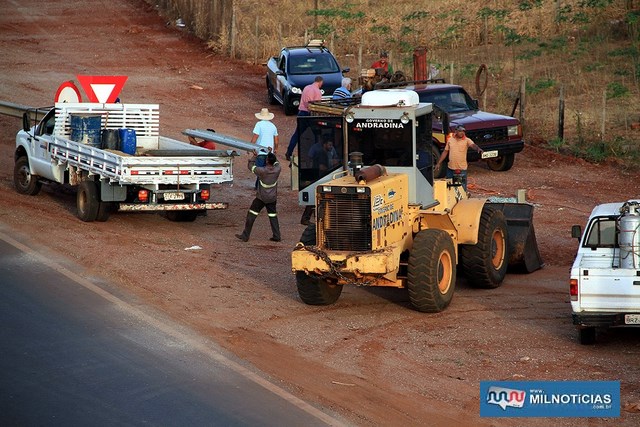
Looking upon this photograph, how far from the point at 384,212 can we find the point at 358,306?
177cm

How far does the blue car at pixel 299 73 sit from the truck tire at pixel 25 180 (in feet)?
33.8

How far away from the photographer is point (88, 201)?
20.4 m

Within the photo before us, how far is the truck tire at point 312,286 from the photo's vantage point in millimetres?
15453

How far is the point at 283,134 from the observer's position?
30.3m

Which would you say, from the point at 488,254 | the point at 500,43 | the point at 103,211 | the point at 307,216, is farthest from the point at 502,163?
the point at 500,43

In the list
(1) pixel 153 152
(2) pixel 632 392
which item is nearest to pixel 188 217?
(1) pixel 153 152

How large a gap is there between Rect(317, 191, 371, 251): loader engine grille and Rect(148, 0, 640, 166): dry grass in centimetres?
1337

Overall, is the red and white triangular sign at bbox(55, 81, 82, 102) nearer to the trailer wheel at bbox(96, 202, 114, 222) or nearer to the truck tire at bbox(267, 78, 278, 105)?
the trailer wheel at bbox(96, 202, 114, 222)

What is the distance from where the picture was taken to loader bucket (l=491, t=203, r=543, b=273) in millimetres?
17766

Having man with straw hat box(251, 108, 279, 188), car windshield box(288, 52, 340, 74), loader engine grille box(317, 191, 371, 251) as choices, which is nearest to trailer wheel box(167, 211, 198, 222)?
man with straw hat box(251, 108, 279, 188)

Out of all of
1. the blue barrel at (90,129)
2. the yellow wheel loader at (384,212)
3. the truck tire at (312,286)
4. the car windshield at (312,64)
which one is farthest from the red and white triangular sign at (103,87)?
the car windshield at (312,64)

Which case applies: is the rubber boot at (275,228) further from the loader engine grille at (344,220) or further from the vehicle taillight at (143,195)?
the loader engine grille at (344,220)

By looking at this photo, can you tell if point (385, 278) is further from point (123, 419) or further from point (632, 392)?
point (123, 419)

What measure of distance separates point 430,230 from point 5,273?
6469 mm
